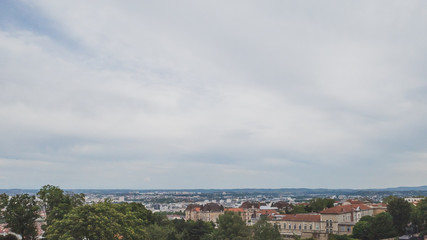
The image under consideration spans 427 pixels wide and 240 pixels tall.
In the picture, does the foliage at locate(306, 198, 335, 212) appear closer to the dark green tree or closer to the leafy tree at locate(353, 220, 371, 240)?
the leafy tree at locate(353, 220, 371, 240)

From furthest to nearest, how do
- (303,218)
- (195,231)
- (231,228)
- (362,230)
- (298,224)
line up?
(303,218) < (298,224) < (195,231) < (362,230) < (231,228)

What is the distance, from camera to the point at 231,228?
53219 mm

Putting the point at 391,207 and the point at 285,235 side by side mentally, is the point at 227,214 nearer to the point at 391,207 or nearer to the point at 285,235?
the point at 285,235

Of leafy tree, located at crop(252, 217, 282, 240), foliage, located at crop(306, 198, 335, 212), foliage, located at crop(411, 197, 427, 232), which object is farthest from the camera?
foliage, located at crop(306, 198, 335, 212)

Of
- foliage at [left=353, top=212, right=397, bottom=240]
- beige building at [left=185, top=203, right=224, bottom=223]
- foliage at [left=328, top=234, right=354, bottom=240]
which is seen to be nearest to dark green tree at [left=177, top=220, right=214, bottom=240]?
foliage at [left=328, top=234, right=354, bottom=240]

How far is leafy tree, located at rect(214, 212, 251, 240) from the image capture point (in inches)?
2087

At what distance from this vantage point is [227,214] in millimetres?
54594

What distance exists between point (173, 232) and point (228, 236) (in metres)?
7.93

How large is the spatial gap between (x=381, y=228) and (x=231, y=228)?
83.0 feet

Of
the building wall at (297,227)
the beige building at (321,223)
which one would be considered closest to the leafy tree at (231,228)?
the beige building at (321,223)

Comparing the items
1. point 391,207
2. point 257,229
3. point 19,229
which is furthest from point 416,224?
point 19,229

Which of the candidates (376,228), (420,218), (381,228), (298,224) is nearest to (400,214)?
(420,218)

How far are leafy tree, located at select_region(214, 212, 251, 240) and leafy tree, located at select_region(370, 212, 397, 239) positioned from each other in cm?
2185

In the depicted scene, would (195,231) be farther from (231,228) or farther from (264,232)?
Result: (264,232)
